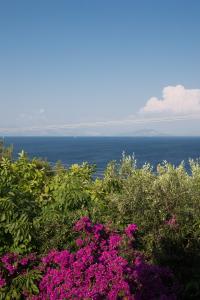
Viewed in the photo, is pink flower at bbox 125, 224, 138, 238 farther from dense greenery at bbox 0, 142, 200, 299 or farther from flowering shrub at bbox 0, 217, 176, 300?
dense greenery at bbox 0, 142, 200, 299

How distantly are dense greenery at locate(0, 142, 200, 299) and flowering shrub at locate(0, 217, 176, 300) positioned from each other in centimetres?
35

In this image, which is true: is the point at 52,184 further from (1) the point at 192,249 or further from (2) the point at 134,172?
(1) the point at 192,249

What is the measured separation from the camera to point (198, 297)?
7.16 meters

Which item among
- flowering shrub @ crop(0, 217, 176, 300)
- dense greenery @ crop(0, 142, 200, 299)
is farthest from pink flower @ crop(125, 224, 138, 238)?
dense greenery @ crop(0, 142, 200, 299)

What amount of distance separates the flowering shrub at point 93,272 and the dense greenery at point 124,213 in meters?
0.35

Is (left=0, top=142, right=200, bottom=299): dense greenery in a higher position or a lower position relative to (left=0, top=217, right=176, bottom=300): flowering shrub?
higher

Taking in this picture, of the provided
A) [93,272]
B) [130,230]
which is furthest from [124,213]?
[93,272]

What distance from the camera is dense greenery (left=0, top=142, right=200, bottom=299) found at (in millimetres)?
7047

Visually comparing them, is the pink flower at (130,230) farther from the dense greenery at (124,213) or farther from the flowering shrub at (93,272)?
the dense greenery at (124,213)

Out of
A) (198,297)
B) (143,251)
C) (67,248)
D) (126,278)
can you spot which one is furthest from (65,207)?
(198,297)

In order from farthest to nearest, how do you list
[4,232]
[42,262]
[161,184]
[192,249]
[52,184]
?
[52,184]
[161,184]
[192,249]
[4,232]
[42,262]

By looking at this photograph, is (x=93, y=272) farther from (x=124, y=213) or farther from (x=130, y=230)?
(x=124, y=213)

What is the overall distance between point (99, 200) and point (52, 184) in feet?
3.77

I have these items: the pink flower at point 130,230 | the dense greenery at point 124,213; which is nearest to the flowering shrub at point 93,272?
the pink flower at point 130,230
